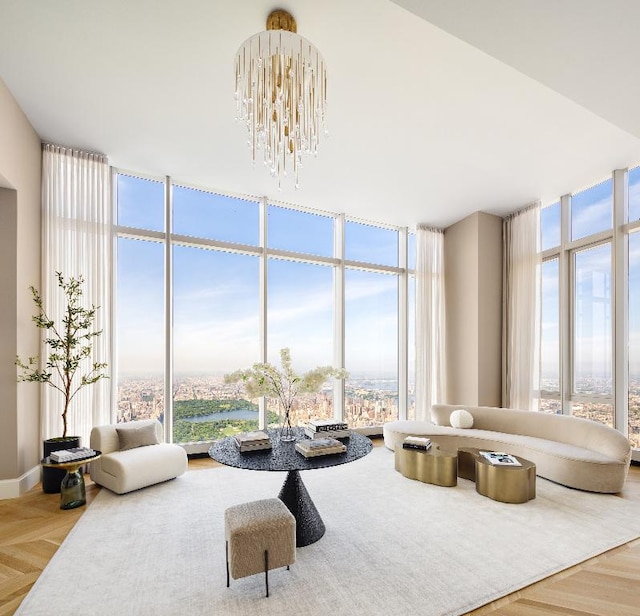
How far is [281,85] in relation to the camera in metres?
2.69

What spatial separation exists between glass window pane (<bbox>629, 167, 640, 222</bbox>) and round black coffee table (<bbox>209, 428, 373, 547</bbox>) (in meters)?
4.45

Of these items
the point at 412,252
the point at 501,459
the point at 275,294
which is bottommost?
the point at 501,459

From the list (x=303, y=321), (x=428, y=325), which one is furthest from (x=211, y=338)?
(x=428, y=325)

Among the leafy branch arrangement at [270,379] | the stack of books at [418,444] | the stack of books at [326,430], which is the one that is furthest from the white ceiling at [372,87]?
the stack of books at [418,444]

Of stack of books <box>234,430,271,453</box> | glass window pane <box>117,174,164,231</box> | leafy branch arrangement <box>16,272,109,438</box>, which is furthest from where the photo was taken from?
glass window pane <box>117,174,164,231</box>

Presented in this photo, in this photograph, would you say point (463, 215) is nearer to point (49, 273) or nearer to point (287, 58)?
point (287, 58)

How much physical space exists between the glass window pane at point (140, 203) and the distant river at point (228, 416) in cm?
246

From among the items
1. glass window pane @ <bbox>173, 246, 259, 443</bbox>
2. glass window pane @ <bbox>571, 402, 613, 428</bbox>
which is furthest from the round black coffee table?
glass window pane @ <bbox>571, 402, 613, 428</bbox>

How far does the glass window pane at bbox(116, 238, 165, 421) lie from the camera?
185 inches

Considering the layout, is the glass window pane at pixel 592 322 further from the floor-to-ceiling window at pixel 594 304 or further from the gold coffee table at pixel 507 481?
the gold coffee table at pixel 507 481

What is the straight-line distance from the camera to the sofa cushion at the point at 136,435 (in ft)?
12.6

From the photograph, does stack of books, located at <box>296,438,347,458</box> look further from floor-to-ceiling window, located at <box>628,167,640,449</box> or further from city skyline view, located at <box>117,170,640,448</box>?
floor-to-ceiling window, located at <box>628,167,640,449</box>

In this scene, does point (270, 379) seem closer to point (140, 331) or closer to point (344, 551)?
point (344, 551)

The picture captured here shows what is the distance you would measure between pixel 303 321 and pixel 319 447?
10.5ft
